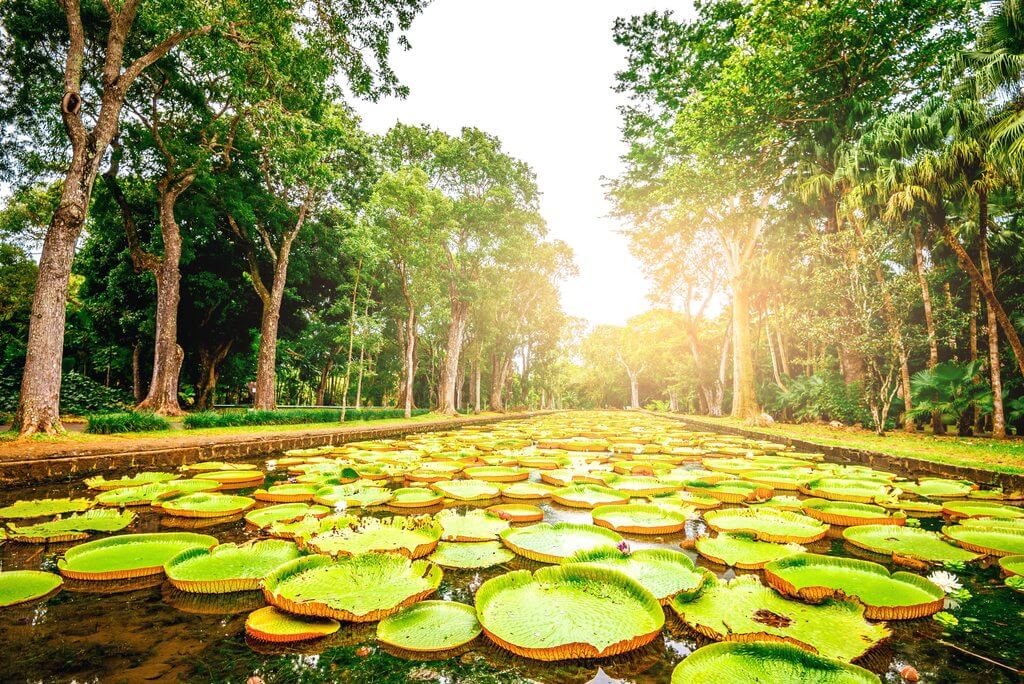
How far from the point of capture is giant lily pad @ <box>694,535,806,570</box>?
2.14 metres

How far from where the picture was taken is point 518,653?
4.48 feet

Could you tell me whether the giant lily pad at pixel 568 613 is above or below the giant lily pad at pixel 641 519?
above

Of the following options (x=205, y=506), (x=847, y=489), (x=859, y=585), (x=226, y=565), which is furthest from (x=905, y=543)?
A: (x=205, y=506)

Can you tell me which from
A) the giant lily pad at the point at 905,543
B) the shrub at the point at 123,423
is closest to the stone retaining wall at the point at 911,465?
the giant lily pad at the point at 905,543

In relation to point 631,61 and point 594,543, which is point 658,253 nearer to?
point 631,61

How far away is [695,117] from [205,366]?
21.9 metres

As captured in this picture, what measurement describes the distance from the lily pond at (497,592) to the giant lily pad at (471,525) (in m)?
0.02

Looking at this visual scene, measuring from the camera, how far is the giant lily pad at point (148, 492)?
3197 mm

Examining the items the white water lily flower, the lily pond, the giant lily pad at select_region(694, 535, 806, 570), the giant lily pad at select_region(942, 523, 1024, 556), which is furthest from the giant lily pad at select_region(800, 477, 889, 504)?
the giant lily pad at select_region(694, 535, 806, 570)

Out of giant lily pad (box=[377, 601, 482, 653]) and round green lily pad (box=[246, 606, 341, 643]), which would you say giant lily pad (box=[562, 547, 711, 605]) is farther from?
round green lily pad (box=[246, 606, 341, 643])

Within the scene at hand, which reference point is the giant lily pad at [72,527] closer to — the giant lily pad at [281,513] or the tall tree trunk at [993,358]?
the giant lily pad at [281,513]

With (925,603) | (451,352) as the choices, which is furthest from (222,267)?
(925,603)


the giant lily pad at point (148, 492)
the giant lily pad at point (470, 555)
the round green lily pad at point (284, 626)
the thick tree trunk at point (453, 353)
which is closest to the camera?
the round green lily pad at point (284, 626)

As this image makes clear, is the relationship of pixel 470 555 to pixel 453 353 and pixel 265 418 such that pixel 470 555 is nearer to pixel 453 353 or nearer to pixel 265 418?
pixel 265 418
